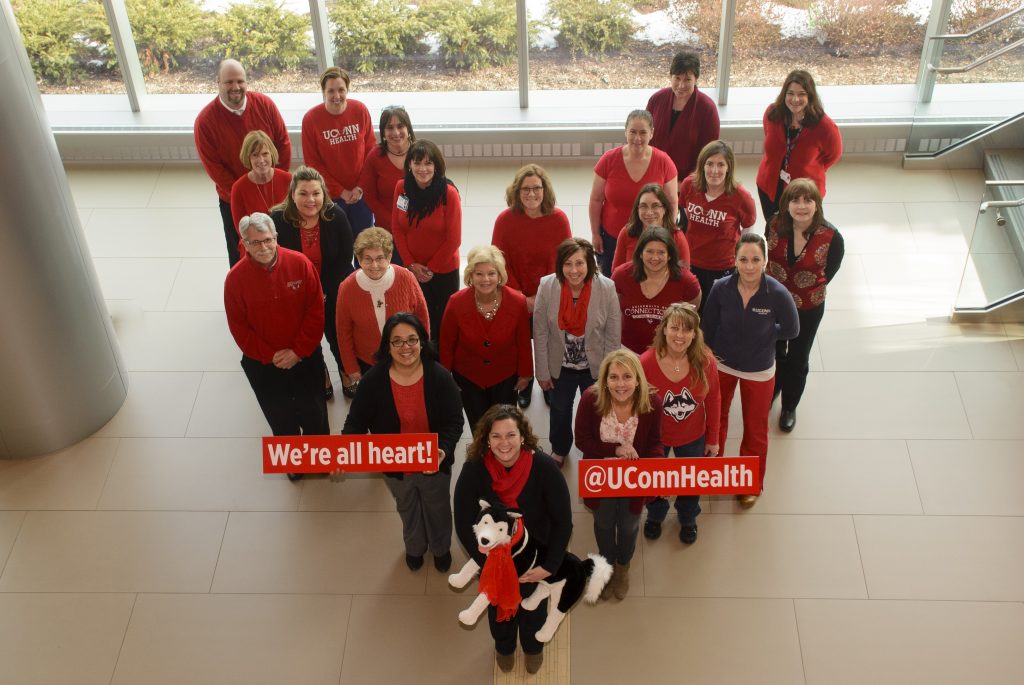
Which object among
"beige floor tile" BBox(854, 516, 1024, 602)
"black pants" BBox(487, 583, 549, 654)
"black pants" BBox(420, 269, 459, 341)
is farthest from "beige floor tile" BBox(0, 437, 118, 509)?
"beige floor tile" BBox(854, 516, 1024, 602)

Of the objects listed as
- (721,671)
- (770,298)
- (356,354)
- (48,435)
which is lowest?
(721,671)

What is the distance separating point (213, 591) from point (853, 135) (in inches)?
243

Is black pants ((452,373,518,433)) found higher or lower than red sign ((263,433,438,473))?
lower

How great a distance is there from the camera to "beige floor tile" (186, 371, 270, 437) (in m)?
5.94

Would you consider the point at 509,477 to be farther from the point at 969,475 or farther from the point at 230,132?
the point at 230,132

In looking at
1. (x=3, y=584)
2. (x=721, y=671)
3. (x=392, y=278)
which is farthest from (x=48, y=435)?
(x=721, y=671)

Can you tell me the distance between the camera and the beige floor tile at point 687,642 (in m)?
4.53

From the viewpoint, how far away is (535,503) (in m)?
3.98

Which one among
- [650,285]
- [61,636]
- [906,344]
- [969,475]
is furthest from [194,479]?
[906,344]

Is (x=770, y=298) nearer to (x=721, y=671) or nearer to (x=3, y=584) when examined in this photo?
(x=721, y=671)

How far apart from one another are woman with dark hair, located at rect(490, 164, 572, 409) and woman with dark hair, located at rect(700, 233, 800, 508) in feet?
3.17

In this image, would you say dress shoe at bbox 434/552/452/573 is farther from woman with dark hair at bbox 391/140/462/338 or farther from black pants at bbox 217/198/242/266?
black pants at bbox 217/198/242/266

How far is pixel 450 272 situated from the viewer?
5.83 m

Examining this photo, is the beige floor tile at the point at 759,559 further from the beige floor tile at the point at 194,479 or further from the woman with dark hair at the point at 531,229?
the beige floor tile at the point at 194,479
